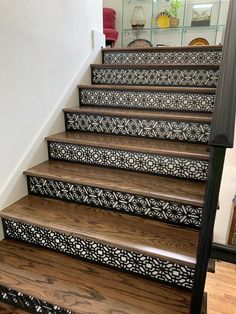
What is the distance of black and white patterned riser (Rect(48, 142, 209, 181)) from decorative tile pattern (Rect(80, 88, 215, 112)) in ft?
1.85

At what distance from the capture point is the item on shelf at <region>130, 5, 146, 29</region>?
170 inches

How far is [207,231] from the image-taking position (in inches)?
29.2

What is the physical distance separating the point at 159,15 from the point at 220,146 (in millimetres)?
4362

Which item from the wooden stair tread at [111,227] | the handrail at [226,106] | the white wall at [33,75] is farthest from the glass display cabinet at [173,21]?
the handrail at [226,106]

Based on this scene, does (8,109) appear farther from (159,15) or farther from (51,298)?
(159,15)

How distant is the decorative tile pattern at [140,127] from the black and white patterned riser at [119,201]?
0.55 m

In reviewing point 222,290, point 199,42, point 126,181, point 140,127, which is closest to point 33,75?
point 140,127

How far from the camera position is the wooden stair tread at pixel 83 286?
101 centimetres

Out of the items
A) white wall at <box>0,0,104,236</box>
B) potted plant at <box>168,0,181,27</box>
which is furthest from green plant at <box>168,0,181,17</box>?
white wall at <box>0,0,104,236</box>

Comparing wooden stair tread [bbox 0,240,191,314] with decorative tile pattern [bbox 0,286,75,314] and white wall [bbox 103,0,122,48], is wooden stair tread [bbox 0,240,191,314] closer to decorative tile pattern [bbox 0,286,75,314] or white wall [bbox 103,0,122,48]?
decorative tile pattern [bbox 0,286,75,314]

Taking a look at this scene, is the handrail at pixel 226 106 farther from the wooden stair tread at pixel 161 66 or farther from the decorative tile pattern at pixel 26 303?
the wooden stair tread at pixel 161 66

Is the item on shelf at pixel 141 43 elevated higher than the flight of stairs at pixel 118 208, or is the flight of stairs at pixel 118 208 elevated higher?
the item on shelf at pixel 141 43

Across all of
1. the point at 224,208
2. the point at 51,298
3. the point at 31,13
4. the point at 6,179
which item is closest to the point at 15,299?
the point at 51,298

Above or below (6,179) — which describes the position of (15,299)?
below
